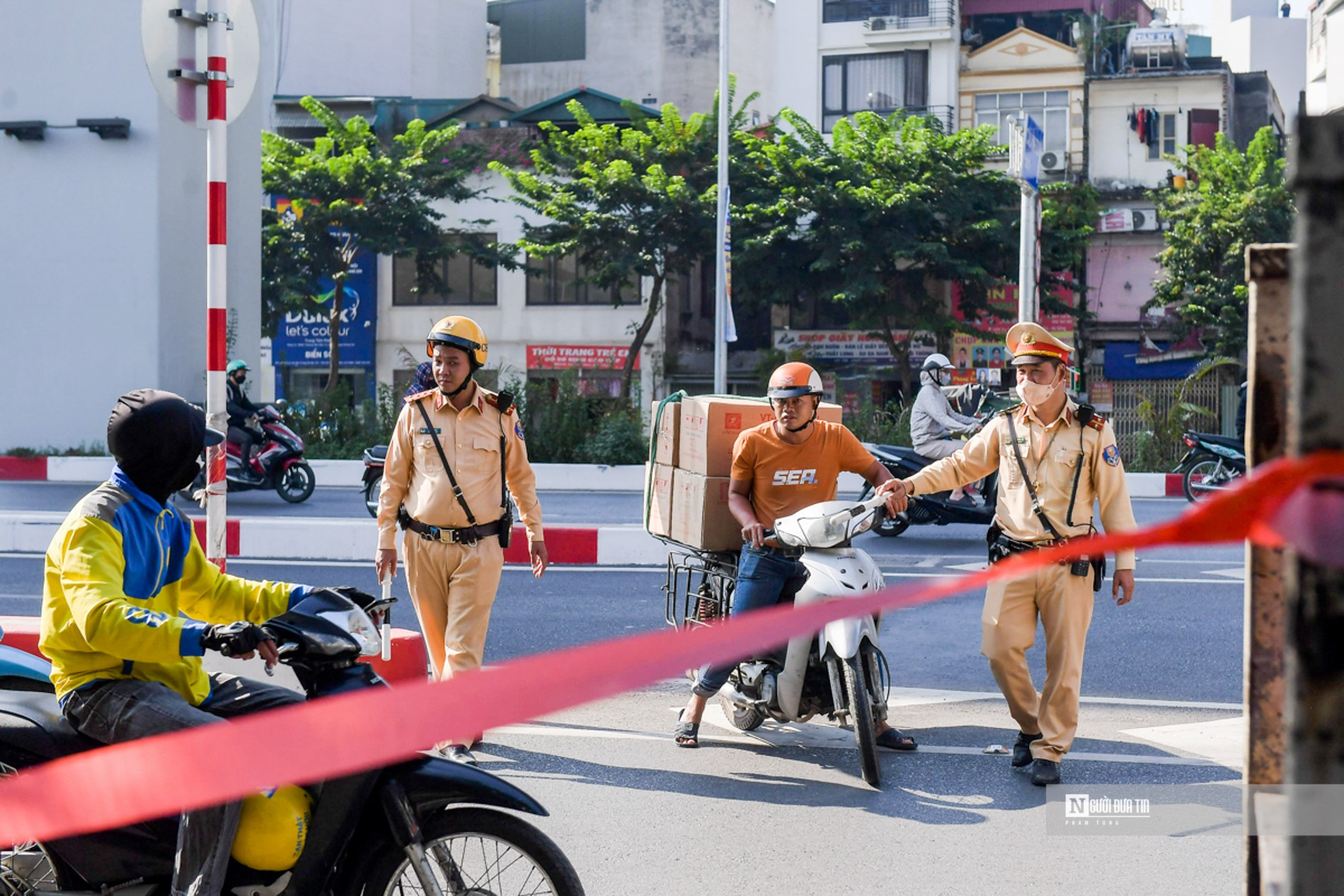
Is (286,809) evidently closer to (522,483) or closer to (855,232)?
(522,483)

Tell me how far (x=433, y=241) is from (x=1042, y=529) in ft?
83.9

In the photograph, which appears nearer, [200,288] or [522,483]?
[522,483]

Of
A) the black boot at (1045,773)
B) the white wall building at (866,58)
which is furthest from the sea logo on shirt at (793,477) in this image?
the white wall building at (866,58)

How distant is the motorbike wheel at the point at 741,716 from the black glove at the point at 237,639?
3.06 meters

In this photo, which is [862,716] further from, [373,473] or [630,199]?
[630,199]

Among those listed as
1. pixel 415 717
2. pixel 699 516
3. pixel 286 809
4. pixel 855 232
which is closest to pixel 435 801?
pixel 286 809

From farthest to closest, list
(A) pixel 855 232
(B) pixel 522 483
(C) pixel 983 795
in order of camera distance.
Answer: (A) pixel 855 232
(B) pixel 522 483
(C) pixel 983 795

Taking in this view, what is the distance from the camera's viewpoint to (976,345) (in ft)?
98.1

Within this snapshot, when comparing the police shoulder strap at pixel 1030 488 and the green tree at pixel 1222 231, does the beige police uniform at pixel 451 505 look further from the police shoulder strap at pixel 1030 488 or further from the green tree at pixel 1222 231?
the green tree at pixel 1222 231

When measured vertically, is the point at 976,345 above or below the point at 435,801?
above

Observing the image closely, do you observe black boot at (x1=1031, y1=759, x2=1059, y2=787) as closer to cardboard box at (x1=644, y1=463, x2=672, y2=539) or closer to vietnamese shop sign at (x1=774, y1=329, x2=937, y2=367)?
cardboard box at (x1=644, y1=463, x2=672, y2=539)

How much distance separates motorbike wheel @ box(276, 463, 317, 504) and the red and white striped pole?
30.9 feet

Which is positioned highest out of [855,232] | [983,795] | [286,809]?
[855,232]

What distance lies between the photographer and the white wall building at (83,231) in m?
20.8
